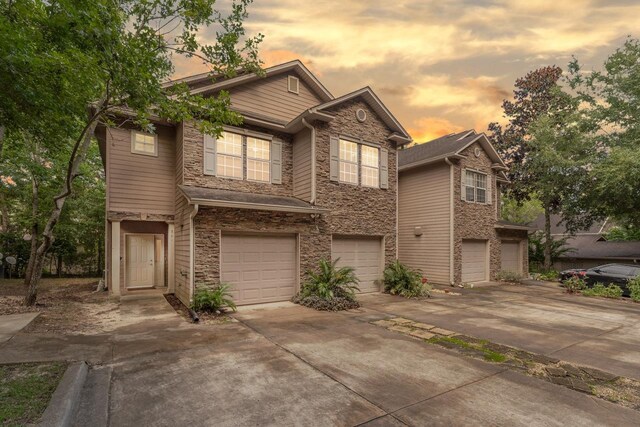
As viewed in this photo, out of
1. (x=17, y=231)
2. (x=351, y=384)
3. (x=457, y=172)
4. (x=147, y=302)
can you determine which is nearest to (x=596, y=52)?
(x=457, y=172)

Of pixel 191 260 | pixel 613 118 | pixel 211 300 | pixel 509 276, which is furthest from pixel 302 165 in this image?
pixel 613 118

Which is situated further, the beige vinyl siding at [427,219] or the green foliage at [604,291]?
the beige vinyl siding at [427,219]

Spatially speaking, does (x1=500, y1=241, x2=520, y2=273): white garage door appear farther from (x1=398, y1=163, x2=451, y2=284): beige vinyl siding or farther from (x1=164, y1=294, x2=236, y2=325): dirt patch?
(x1=164, y1=294, x2=236, y2=325): dirt patch

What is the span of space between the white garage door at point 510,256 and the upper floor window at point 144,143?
17.8 m

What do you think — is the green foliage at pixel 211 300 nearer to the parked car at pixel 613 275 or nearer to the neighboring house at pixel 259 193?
the neighboring house at pixel 259 193

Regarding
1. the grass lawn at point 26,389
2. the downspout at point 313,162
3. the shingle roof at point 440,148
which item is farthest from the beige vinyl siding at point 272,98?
the grass lawn at point 26,389

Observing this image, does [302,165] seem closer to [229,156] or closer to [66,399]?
[229,156]

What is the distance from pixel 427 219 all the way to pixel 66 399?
1484 centimetres

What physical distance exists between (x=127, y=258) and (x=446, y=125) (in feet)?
61.0

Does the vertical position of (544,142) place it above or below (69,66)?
above

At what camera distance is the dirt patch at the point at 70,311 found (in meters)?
7.14

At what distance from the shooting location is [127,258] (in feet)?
40.7

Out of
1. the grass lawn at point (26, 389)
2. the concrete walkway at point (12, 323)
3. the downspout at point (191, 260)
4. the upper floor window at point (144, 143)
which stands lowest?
the concrete walkway at point (12, 323)

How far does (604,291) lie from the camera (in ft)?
42.3
